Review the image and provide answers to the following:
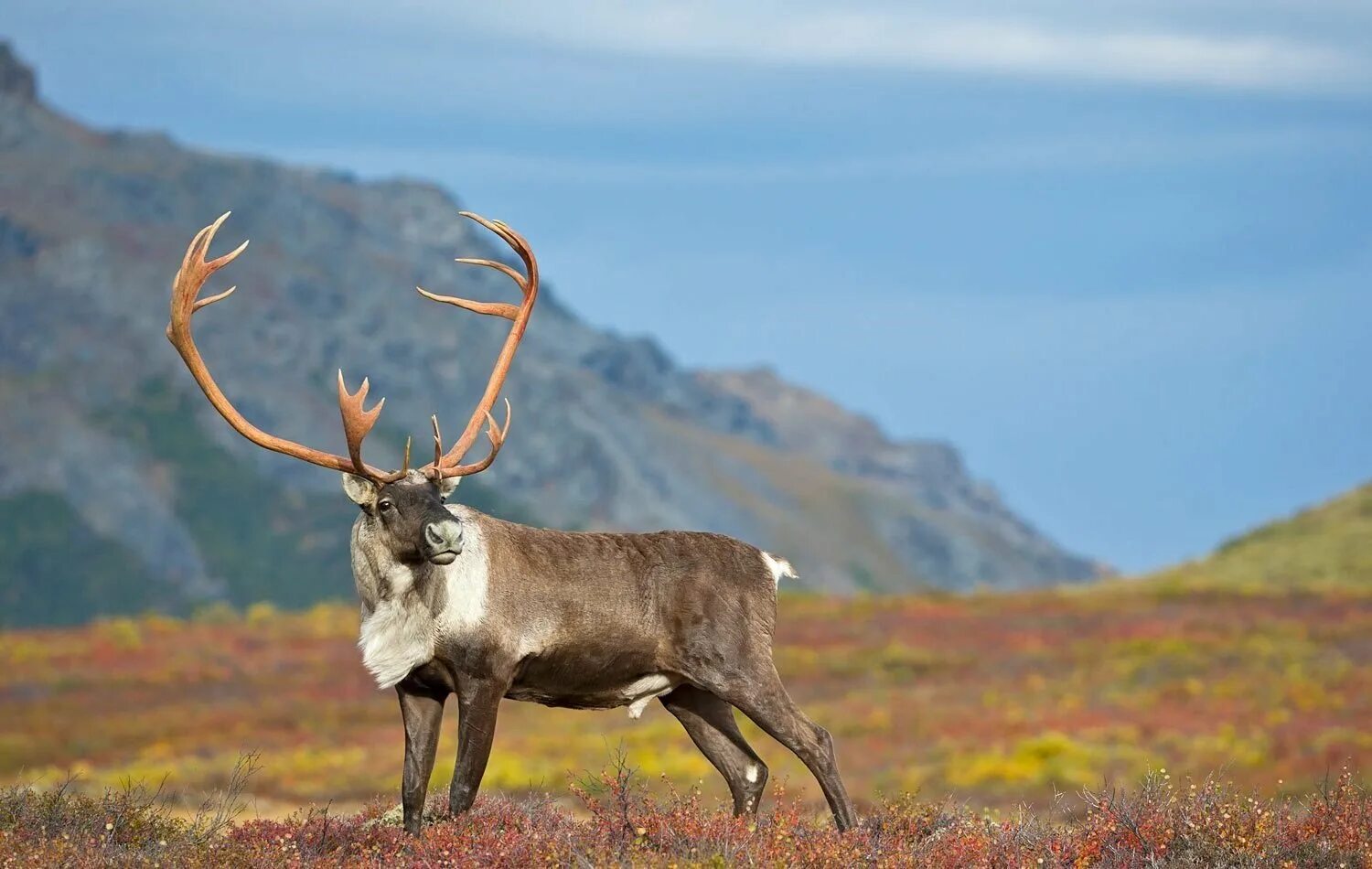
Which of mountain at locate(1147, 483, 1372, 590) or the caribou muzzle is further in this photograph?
mountain at locate(1147, 483, 1372, 590)

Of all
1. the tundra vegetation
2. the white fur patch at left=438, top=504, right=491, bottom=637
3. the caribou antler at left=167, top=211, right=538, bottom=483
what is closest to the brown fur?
the white fur patch at left=438, top=504, right=491, bottom=637

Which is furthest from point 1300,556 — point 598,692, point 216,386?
point 216,386

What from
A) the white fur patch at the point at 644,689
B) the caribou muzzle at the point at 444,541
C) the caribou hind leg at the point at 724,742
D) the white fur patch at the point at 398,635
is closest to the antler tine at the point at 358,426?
the caribou muzzle at the point at 444,541

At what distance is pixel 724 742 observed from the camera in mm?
10578

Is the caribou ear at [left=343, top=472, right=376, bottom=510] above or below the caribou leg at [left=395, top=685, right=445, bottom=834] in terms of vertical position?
above

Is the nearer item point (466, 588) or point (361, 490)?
point (466, 588)

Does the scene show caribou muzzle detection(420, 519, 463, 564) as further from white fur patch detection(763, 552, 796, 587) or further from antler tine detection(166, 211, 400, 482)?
white fur patch detection(763, 552, 796, 587)

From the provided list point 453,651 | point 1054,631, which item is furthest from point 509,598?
point 1054,631

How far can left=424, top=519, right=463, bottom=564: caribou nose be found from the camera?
9.38 metres

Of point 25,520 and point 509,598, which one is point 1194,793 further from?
point 25,520

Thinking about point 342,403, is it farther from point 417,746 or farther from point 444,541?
point 417,746

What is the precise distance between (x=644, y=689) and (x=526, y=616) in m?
0.86

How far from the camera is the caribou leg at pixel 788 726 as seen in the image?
395 inches

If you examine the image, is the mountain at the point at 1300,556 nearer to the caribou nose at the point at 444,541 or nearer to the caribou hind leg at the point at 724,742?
the caribou hind leg at the point at 724,742
